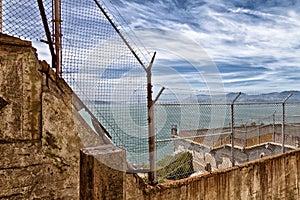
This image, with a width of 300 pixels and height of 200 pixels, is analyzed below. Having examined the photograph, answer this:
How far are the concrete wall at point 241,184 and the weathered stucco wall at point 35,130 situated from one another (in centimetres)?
98

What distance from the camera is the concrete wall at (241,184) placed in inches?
157

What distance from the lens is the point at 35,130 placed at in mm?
3105

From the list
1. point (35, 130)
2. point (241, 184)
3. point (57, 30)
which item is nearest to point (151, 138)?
point (35, 130)

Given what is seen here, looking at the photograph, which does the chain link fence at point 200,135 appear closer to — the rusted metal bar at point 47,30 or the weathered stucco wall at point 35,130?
the weathered stucco wall at point 35,130

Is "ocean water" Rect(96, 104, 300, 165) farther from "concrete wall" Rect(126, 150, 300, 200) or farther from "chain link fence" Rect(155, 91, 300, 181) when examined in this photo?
"concrete wall" Rect(126, 150, 300, 200)

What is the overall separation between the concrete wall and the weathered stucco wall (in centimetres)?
98

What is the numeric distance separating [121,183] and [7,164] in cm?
186

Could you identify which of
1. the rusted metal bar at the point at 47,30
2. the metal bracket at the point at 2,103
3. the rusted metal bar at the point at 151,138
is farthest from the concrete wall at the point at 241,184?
the rusted metal bar at the point at 47,30

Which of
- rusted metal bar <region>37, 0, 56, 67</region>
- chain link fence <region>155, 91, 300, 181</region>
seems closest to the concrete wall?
chain link fence <region>155, 91, 300, 181</region>

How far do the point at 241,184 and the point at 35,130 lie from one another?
166 inches

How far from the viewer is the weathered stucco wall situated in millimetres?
2945

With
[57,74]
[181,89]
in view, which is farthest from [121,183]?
[181,89]

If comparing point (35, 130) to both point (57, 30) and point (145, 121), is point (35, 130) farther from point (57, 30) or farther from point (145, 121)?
point (145, 121)

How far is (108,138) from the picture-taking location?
360 centimetres
